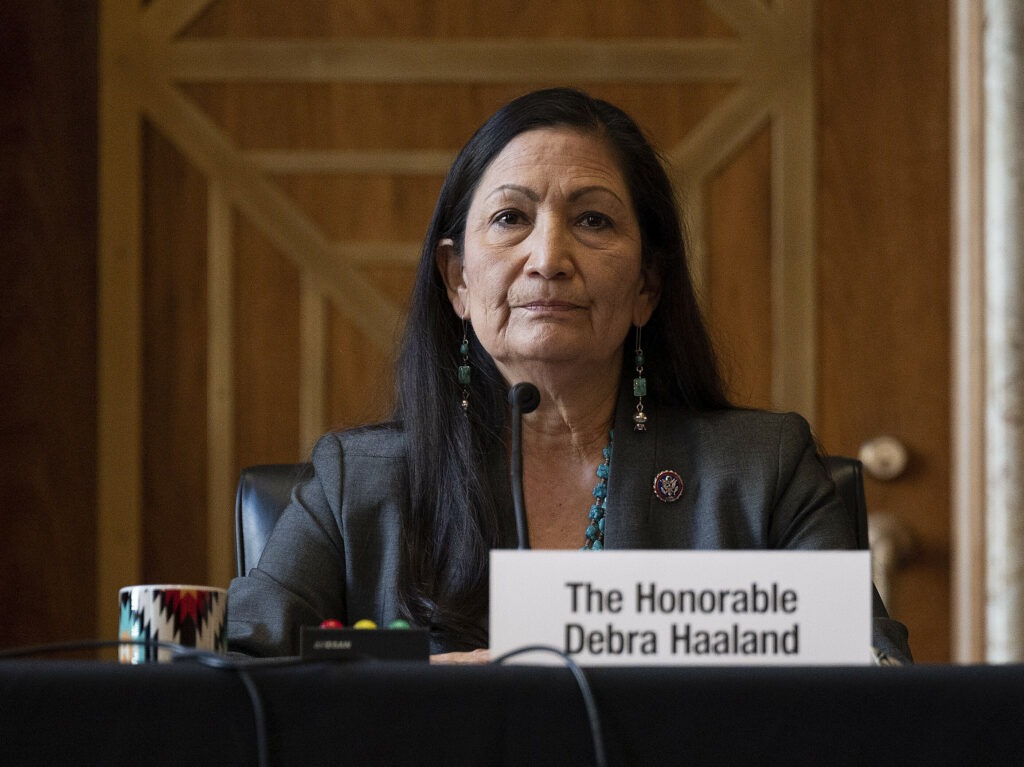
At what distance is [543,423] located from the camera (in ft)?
6.14

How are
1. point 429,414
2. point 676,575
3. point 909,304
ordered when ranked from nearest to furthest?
point 676,575 < point 429,414 < point 909,304

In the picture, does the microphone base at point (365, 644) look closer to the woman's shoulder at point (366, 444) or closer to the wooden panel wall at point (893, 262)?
the woman's shoulder at point (366, 444)

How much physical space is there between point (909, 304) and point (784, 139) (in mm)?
453

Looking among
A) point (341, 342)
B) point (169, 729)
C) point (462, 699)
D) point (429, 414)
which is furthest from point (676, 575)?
point (341, 342)

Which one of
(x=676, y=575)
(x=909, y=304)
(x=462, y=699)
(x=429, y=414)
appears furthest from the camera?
(x=909, y=304)

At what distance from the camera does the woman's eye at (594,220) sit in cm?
181

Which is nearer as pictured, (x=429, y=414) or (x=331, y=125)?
(x=429, y=414)

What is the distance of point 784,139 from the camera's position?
303cm

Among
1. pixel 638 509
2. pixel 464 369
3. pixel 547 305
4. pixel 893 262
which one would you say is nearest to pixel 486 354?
pixel 464 369

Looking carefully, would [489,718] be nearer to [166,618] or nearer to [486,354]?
[166,618]

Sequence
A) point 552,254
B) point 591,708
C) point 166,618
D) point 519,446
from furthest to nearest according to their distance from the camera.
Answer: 1. point 552,254
2. point 519,446
3. point 166,618
4. point 591,708

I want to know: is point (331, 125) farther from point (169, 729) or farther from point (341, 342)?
point (169, 729)

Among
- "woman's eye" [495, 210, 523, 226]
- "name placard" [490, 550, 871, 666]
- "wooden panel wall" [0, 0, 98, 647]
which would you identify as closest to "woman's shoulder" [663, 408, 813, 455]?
"woman's eye" [495, 210, 523, 226]

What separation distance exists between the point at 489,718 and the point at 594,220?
1029 millimetres
